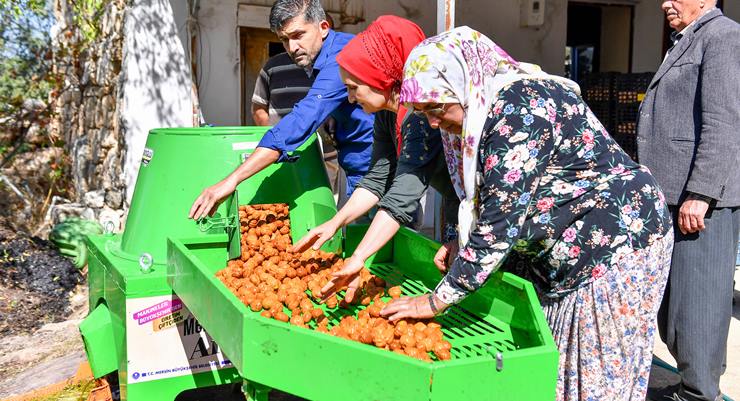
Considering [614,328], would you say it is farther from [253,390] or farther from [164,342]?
[164,342]

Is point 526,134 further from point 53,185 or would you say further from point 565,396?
point 53,185

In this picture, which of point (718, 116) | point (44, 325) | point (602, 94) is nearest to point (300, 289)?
point (718, 116)

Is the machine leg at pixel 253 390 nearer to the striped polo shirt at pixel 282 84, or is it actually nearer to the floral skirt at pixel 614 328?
the floral skirt at pixel 614 328

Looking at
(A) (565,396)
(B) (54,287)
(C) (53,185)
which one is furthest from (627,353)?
(C) (53,185)

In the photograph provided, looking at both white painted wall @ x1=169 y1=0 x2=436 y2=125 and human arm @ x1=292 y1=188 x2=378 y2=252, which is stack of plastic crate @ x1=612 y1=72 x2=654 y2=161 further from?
human arm @ x1=292 y1=188 x2=378 y2=252

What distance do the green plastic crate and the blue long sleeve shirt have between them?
750mm

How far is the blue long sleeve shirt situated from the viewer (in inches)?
104

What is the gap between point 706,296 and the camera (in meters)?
2.70

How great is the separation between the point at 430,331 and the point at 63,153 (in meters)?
7.10

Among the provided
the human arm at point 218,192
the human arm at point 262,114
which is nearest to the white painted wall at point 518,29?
the human arm at point 262,114

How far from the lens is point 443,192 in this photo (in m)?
2.44

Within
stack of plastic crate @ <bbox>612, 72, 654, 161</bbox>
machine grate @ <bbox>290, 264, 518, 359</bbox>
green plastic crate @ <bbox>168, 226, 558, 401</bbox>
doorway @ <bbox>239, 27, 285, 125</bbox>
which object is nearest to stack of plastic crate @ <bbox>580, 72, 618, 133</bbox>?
stack of plastic crate @ <bbox>612, 72, 654, 161</bbox>

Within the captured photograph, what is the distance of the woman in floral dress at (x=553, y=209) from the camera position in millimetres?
1707

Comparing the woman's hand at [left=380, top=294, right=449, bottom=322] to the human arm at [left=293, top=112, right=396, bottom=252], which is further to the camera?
the human arm at [left=293, top=112, right=396, bottom=252]
